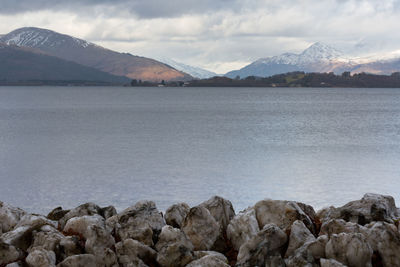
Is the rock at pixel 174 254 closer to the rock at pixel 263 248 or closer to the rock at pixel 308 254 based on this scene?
the rock at pixel 263 248

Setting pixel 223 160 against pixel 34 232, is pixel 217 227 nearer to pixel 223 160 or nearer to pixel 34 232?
pixel 34 232

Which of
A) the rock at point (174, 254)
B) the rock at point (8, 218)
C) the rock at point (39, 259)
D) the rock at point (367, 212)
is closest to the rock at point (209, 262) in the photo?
the rock at point (174, 254)

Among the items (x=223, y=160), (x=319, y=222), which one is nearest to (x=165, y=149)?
(x=223, y=160)

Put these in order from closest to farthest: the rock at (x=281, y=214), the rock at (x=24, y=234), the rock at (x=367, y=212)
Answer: the rock at (x=24, y=234), the rock at (x=281, y=214), the rock at (x=367, y=212)

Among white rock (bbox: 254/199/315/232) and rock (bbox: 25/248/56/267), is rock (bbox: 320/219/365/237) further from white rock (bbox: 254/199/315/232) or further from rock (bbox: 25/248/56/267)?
rock (bbox: 25/248/56/267)

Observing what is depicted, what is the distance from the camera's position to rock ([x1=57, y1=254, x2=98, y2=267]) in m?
6.45

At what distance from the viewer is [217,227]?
25.4 feet

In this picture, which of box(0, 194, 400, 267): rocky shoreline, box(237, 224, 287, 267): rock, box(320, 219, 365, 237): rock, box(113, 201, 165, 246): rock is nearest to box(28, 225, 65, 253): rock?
box(0, 194, 400, 267): rocky shoreline

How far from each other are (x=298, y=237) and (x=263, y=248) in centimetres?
62

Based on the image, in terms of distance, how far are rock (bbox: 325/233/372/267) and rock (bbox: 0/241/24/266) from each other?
3976mm

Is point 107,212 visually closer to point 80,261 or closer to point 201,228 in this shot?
point 201,228

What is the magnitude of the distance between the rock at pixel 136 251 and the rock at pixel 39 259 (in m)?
0.88

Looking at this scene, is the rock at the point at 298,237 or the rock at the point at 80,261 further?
the rock at the point at 298,237

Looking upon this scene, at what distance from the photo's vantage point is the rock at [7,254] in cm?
668
